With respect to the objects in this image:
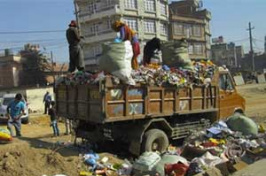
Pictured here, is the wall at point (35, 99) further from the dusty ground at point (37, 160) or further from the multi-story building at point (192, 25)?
the multi-story building at point (192, 25)

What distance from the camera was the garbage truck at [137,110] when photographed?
966 cm

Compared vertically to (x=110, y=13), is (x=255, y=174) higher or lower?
lower

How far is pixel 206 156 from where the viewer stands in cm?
926

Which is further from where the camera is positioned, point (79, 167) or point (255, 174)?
point (79, 167)

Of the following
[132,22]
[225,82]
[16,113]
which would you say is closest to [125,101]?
[225,82]

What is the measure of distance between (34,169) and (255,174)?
4267 millimetres

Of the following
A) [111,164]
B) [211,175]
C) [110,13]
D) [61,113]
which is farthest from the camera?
[110,13]

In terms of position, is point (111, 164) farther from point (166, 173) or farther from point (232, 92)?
point (232, 92)

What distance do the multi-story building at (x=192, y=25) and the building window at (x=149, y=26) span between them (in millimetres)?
6119

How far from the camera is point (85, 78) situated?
33.7 ft

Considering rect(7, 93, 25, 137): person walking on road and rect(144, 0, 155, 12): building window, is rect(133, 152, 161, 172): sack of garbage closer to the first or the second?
rect(7, 93, 25, 137): person walking on road

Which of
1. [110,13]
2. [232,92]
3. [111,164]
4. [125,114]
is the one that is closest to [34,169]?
[111,164]

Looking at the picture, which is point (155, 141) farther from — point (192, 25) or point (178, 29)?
point (192, 25)

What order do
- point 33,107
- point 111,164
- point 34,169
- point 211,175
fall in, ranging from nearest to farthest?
1. point 211,175
2. point 34,169
3. point 111,164
4. point 33,107
